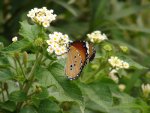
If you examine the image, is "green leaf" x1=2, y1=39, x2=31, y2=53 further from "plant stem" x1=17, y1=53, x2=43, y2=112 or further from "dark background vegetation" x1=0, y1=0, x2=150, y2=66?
"dark background vegetation" x1=0, y1=0, x2=150, y2=66

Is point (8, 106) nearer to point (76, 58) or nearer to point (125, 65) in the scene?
point (76, 58)

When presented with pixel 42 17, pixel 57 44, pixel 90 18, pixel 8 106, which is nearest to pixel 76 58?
pixel 57 44

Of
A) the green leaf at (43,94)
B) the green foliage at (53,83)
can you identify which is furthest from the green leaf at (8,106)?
the green leaf at (43,94)

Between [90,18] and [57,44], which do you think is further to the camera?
[90,18]

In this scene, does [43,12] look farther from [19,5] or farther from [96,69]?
[19,5]

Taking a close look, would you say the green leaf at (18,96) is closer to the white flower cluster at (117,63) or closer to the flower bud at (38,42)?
the flower bud at (38,42)

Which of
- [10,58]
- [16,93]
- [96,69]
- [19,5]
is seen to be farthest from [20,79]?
[19,5]

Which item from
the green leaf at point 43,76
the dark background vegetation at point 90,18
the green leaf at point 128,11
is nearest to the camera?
the green leaf at point 43,76
